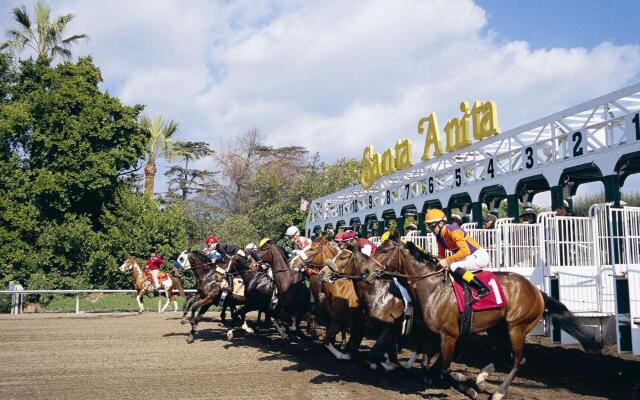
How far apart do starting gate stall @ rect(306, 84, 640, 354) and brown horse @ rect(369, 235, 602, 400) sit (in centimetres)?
39

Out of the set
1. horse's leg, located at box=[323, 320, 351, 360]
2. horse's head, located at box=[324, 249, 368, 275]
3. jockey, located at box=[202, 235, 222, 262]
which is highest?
jockey, located at box=[202, 235, 222, 262]

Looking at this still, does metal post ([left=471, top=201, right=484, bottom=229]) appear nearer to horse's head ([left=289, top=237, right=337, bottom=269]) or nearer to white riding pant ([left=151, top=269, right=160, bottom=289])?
horse's head ([left=289, top=237, right=337, bottom=269])

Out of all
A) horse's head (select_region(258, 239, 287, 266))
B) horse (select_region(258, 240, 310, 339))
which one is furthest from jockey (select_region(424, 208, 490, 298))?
horse's head (select_region(258, 239, 287, 266))

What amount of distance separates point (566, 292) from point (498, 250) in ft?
4.19

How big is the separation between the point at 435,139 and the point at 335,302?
29.6 ft

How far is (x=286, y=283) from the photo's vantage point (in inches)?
408

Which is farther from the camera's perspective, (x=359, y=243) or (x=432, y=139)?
(x=432, y=139)

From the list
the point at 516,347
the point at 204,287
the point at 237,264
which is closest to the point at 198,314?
the point at 204,287

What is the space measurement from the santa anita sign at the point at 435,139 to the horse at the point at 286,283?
631 cm

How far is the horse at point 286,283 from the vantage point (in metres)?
10.4

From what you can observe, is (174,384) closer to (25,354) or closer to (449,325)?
(449,325)

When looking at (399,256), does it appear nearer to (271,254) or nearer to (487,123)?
(271,254)

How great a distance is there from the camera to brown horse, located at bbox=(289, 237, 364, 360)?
8.71 m

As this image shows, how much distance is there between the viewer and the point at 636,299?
20.7 feet
